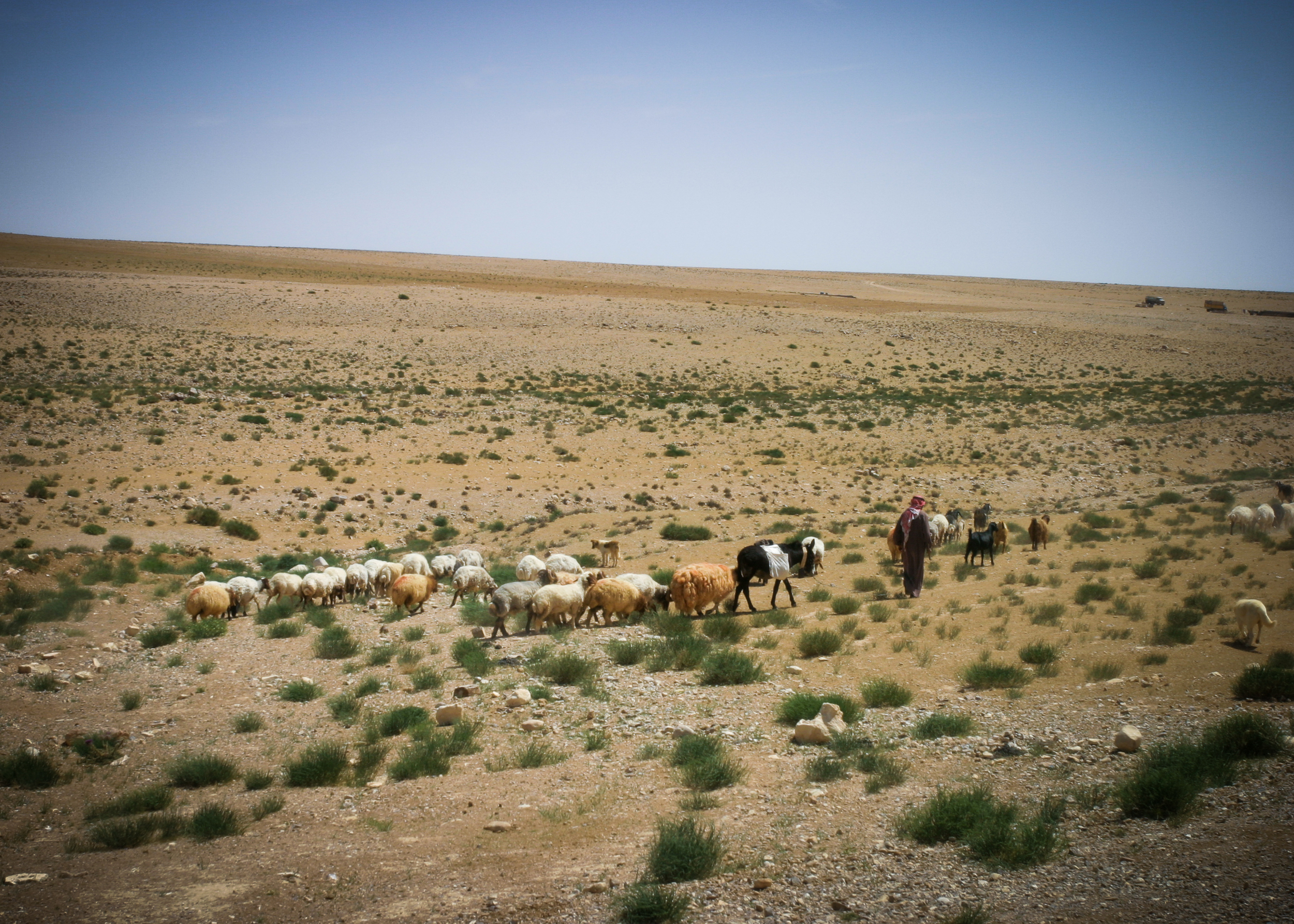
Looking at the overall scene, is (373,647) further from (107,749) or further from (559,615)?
(107,749)

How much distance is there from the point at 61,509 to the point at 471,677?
65.1 ft

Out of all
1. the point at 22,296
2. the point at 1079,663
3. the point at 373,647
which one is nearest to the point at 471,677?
the point at 373,647

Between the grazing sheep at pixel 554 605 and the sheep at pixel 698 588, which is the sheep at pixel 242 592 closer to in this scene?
the grazing sheep at pixel 554 605

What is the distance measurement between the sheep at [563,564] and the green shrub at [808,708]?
730 centimetres

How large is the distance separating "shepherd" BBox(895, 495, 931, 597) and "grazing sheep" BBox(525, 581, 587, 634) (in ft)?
19.8

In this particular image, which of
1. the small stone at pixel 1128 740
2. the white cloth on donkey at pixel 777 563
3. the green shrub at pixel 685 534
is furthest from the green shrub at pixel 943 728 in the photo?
the green shrub at pixel 685 534

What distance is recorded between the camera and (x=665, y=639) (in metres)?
12.7

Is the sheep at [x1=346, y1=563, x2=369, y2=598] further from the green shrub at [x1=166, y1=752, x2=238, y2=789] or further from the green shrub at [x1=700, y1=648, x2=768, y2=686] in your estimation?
the green shrub at [x1=700, y1=648, x2=768, y2=686]

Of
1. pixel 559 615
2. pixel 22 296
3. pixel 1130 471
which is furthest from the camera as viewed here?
pixel 22 296

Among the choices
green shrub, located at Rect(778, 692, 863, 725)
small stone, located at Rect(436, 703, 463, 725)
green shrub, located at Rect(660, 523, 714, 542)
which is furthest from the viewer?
green shrub, located at Rect(660, 523, 714, 542)

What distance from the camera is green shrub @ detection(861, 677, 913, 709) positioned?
1005cm

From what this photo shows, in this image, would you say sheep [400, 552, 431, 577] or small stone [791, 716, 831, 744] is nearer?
small stone [791, 716, 831, 744]

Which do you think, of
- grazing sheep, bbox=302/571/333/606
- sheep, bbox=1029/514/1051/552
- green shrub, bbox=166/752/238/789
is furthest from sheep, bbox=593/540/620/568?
green shrub, bbox=166/752/238/789

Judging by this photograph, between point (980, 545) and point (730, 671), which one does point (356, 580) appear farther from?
point (980, 545)
